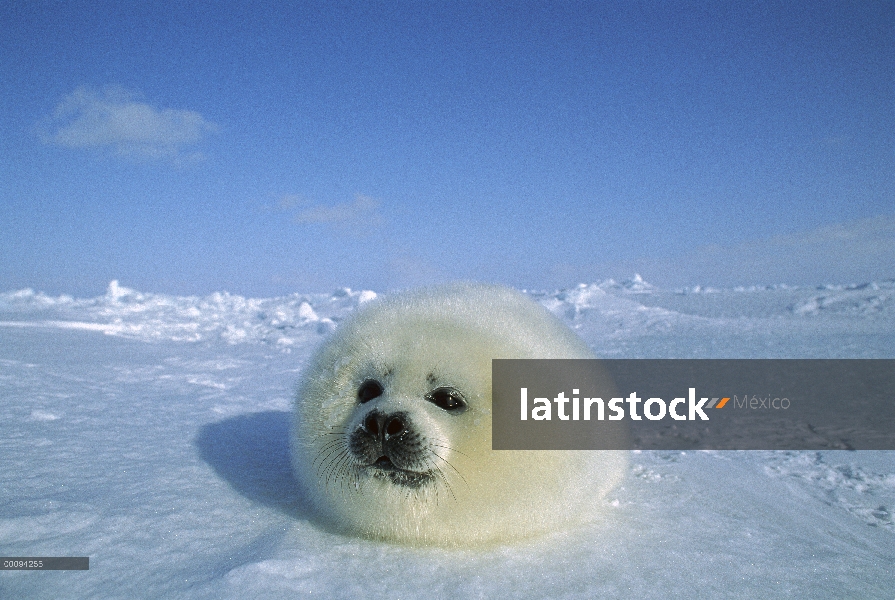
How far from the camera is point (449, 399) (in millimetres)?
1952

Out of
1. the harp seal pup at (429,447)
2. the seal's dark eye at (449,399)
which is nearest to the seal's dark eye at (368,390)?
the harp seal pup at (429,447)

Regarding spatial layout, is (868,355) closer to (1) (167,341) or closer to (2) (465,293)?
(2) (465,293)

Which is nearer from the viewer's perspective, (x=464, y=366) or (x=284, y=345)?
(x=464, y=366)

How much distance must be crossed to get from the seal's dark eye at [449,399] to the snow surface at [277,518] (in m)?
0.47

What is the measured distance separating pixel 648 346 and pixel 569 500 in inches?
189

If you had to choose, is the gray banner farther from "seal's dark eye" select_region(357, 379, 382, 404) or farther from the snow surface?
"seal's dark eye" select_region(357, 379, 382, 404)

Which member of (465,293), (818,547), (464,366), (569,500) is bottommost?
(818,547)

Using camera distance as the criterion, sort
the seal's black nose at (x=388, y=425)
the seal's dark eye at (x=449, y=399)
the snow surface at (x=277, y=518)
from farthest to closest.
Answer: the seal's dark eye at (x=449, y=399)
the seal's black nose at (x=388, y=425)
the snow surface at (x=277, y=518)

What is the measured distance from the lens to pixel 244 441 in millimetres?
3021

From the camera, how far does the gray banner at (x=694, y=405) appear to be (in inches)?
79.8

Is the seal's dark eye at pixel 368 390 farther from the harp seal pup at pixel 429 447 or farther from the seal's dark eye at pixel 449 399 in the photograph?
the seal's dark eye at pixel 449 399

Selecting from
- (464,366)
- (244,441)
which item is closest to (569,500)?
(464,366)

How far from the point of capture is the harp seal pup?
1.83 meters

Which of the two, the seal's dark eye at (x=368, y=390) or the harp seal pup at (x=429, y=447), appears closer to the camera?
the harp seal pup at (x=429, y=447)
